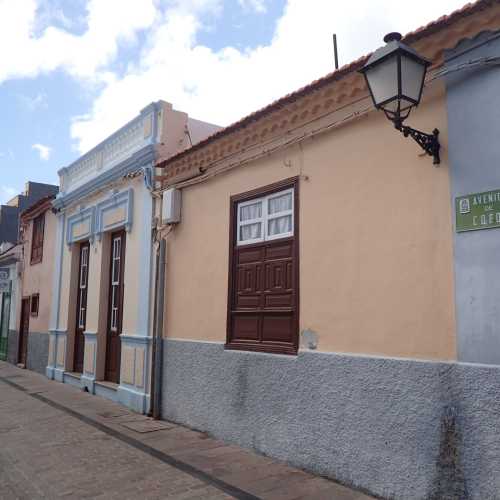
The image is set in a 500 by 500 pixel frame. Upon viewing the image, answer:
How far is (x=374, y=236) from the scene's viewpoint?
479cm

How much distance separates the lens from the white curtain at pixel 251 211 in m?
6.40

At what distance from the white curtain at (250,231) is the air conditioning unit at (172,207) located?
1541 mm

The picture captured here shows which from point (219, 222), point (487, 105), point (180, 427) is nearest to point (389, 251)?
point (487, 105)

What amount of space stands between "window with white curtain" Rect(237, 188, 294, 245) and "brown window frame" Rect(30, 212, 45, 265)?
9.57 metres

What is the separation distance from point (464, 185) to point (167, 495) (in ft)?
12.1

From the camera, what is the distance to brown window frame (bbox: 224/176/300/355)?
18.4 ft

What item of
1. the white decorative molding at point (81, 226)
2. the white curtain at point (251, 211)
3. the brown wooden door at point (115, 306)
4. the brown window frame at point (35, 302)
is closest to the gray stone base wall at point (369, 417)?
the white curtain at point (251, 211)

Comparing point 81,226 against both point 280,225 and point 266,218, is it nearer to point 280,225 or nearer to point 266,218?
point 266,218

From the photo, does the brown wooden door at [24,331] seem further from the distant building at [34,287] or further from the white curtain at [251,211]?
the white curtain at [251,211]

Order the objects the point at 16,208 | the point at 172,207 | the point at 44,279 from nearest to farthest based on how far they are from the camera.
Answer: the point at 172,207
the point at 44,279
the point at 16,208

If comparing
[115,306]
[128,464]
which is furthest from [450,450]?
[115,306]

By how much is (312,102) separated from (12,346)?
14.0 meters

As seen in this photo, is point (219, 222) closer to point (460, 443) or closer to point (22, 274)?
point (460, 443)

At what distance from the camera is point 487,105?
3.98 meters
